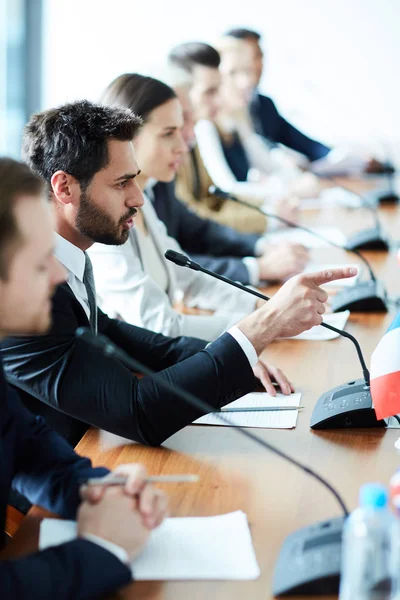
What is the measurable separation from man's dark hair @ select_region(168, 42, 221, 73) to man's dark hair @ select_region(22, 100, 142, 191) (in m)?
1.59

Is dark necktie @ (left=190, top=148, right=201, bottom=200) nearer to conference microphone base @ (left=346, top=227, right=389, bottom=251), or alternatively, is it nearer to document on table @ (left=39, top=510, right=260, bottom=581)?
conference microphone base @ (left=346, top=227, right=389, bottom=251)

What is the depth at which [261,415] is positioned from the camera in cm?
159

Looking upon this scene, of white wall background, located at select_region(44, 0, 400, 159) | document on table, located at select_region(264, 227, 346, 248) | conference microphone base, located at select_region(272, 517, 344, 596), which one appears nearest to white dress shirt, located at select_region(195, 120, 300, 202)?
document on table, located at select_region(264, 227, 346, 248)

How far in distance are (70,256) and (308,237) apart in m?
1.71

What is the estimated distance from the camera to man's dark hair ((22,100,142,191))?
5.54 ft

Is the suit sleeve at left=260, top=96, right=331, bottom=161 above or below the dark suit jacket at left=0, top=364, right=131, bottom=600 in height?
below

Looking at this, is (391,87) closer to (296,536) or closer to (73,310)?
(73,310)

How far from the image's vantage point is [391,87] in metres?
5.75

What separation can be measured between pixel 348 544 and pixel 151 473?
0.47m

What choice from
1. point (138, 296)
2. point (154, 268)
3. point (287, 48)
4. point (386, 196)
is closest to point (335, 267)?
point (154, 268)

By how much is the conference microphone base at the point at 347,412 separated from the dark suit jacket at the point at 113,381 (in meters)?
0.15

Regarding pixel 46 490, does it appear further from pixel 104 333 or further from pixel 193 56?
pixel 193 56

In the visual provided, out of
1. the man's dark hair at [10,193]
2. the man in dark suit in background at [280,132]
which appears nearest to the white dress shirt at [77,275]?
the man's dark hair at [10,193]

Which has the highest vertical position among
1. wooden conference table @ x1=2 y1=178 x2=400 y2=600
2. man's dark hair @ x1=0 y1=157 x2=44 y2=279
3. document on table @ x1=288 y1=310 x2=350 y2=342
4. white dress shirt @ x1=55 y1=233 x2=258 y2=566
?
man's dark hair @ x1=0 y1=157 x2=44 y2=279
